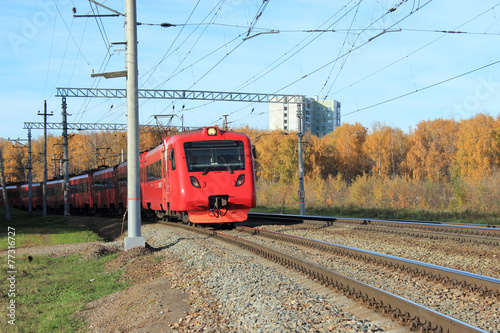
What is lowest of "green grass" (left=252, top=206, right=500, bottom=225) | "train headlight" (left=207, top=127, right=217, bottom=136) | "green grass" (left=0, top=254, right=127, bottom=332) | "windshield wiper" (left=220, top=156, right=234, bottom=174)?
"green grass" (left=0, top=254, right=127, bottom=332)

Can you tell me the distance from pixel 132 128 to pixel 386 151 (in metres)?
86.8

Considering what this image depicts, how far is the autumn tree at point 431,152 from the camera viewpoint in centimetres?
8175

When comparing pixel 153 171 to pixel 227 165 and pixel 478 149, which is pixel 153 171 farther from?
pixel 478 149

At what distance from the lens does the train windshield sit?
1650 cm

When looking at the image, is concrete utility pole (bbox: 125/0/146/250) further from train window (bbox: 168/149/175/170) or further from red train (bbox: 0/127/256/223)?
train window (bbox: 168/149/175/170)

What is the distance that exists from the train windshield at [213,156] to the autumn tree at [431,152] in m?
67.0

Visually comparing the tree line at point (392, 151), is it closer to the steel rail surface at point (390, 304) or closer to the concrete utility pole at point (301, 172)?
the concrete utility pole at point (301, 172)

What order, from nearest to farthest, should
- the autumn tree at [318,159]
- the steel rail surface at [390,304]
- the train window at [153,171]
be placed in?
1. the steel rail surface at [390,304]
2. the train window at [153,171]
3. the autumn tree at [318,159]

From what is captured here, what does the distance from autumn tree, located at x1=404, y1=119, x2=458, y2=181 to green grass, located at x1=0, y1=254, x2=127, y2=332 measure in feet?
239

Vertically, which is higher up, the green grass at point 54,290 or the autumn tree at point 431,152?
the autumn tree at point 431,152

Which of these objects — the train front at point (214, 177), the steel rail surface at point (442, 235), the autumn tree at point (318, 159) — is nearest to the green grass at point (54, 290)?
the train front at point (214, 177)

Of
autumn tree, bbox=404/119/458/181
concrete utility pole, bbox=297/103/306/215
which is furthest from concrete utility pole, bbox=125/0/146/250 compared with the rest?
autumn tree, bbox=404/119/458/181

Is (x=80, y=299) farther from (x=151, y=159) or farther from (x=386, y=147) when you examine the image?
(x=386, y=147)

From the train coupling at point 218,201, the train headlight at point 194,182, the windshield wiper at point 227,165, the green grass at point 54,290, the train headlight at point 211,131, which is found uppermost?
the train headlight at point 211,131
